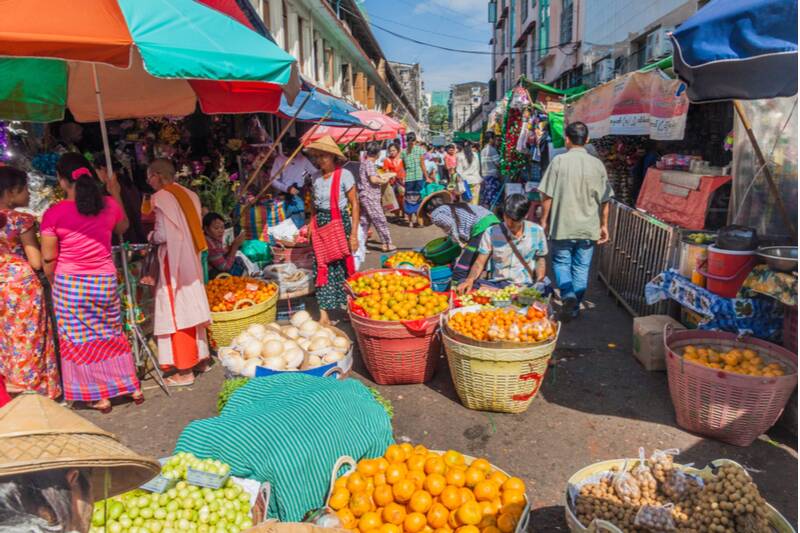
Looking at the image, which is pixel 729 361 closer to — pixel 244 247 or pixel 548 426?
pixel 548 426

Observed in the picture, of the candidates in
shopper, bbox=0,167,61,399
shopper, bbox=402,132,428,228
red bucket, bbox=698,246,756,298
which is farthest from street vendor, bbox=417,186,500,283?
shopper, bbox=402,132,428,228

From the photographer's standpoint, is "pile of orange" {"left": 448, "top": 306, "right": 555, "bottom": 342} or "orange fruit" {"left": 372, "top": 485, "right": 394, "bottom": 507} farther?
"pile of orange" {"left": 448, "top": 306, "right": 555, "bottom": 342}

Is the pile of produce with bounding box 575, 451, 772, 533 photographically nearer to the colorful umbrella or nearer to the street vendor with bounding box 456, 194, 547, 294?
the street vendor with bounding box 456, 194, 547, 294

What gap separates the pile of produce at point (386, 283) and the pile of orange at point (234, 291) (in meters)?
1.11

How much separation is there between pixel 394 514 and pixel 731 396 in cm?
244

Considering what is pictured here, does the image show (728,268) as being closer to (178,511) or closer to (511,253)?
(511,253)

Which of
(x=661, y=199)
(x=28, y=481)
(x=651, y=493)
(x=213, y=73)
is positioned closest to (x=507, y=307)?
(x=651, y=493)

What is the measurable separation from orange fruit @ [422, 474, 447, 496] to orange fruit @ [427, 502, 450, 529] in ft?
0.29

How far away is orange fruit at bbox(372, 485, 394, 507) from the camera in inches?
109

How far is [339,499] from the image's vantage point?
2709mm

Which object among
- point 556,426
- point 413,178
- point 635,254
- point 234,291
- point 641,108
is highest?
point 641,108

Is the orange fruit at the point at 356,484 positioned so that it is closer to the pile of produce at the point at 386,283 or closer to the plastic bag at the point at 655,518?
the plastic bag at the point at 655,518

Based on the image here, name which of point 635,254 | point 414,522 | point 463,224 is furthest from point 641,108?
point 414,522

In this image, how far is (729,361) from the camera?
382 centimetres
